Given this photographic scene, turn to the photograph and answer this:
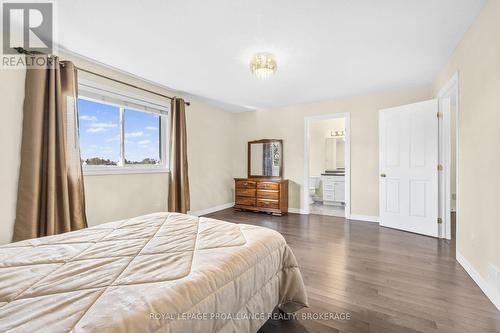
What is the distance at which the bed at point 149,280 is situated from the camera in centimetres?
70

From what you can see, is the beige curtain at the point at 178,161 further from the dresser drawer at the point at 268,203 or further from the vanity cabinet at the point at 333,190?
the vanity cabinet at the point at 333,190

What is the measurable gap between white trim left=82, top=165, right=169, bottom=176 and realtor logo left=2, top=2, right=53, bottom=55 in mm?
1389

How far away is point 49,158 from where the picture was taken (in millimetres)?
2330

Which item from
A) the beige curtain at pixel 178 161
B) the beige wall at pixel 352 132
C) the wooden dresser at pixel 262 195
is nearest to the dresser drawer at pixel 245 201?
the wooden dresser at pixel 262 195

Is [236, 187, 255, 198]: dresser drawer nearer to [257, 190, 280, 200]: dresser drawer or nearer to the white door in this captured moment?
[257, 190, 280, 200]: dresser drawer

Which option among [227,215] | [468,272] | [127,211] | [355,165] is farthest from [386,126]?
[127,211]

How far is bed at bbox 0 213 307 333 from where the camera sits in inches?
27.7

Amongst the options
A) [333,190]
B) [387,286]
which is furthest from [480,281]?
[333,190]

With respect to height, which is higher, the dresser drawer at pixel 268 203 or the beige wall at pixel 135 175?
the beige wall at pixel 135 175

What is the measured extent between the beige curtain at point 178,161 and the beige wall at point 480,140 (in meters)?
3.75

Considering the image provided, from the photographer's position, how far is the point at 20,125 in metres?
2.28

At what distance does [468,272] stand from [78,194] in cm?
417

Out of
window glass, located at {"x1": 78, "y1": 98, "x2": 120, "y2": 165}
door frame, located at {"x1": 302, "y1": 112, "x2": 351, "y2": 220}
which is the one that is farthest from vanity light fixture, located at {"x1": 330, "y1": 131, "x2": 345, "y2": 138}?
window glass, located at {"x1": 78, "y1": 98, "x2": 120, "y2": 165}

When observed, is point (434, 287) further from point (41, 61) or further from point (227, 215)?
point (41, 61)
